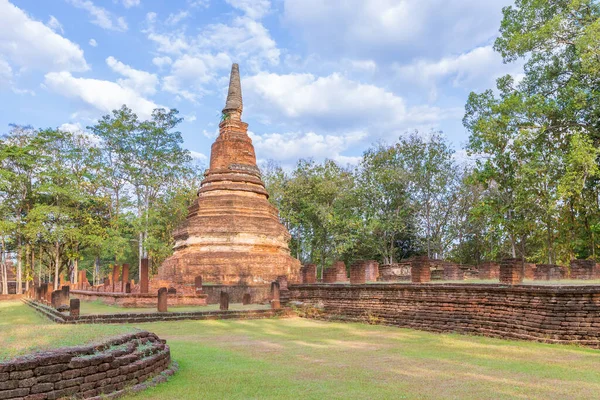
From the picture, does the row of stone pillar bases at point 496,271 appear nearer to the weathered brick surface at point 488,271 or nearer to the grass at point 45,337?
the weathered brick surface at point 488,271

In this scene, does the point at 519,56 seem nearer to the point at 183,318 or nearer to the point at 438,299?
the point at 438,299

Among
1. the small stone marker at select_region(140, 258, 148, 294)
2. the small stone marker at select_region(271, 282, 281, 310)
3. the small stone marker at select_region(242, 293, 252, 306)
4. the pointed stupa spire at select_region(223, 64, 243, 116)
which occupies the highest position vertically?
the pointed stupa spire at select_region(223, 64, 243, 116)

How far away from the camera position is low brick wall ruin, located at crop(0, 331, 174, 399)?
4848mm

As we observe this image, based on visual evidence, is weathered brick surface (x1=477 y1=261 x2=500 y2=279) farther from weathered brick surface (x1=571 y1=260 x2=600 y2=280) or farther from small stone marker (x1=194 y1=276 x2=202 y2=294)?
small stone marker (x1=194 y1=276 x2=202 y2=294)

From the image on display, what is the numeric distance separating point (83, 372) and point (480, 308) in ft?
28.9

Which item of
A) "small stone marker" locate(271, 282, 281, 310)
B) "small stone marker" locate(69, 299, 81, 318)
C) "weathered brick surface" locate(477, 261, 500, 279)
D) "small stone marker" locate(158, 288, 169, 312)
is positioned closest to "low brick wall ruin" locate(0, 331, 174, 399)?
"small stone marker" locate(69, 299, 81, 318)

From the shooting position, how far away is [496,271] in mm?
17375

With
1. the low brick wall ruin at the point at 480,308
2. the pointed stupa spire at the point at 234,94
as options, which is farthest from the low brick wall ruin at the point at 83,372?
the pointed stupa spire at the point at 234,94

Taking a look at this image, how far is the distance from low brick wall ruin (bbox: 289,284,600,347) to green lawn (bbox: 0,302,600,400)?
48cm

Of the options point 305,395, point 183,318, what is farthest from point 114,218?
point 305,395

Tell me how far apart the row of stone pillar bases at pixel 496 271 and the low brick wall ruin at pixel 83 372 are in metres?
7.94

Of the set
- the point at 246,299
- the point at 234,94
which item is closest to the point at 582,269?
the point at 246,299

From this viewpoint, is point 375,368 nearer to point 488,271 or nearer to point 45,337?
point 45,337

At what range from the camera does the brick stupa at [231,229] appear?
21703 millimetres
